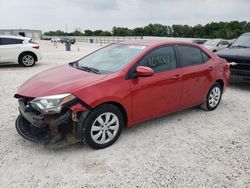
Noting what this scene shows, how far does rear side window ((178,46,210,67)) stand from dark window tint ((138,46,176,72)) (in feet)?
0.78

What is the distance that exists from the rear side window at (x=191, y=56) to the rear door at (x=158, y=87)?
218 millimetres

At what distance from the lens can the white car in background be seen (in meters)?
11.1

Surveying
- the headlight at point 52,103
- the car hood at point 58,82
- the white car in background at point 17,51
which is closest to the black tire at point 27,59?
the white car in background at point 17,51

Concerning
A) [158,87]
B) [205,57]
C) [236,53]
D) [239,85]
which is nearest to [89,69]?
[158,87]

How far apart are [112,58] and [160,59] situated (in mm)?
816

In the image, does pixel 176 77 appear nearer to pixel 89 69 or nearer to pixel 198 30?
pixel 89 69

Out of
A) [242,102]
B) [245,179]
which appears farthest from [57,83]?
[242,102]

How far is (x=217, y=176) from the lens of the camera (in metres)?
3.19

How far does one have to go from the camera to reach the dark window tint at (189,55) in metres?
4.78

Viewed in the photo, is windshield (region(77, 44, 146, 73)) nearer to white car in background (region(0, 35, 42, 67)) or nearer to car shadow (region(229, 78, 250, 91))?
car shadow (region(229, 78, 250, 91))

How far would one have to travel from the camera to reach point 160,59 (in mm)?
4414

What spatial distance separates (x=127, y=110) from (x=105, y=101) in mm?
→ 456

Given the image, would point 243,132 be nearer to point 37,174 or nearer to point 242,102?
point 242,102

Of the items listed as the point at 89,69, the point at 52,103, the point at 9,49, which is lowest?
the point at 52,103
